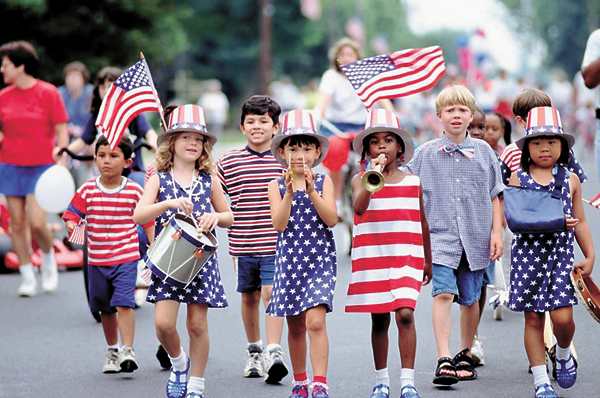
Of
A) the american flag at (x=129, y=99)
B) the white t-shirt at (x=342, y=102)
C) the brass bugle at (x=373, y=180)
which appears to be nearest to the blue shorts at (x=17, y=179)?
Answer: the white t-shirt at (x=342, y=102)

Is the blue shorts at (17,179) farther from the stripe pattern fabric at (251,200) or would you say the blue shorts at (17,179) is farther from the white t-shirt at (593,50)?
the white t-shirt at (593,50)

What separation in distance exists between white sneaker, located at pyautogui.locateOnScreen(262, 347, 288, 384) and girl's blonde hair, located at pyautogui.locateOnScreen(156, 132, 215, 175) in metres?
1.29

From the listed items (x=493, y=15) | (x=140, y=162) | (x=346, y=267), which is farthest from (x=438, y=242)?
(x=493, y=15)

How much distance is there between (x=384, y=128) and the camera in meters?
6.34

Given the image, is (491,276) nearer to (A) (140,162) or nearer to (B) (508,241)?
(B) (508,241)

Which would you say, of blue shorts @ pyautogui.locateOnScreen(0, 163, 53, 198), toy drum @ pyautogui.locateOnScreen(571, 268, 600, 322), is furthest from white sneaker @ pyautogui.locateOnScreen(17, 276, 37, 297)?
toy drum @ pyautogui.locateOnScreen(571, 268, 600, 322)

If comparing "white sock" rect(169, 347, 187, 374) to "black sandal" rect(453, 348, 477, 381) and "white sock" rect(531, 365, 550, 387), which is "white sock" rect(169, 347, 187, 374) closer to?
"black sandal" rect(453, 348, 477, 381)

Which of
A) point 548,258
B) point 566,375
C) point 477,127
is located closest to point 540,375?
point 566,375

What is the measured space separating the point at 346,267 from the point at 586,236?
618 cm

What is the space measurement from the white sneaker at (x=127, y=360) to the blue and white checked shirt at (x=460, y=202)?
7.05 ft

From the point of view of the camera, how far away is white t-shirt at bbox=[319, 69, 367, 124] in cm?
1234

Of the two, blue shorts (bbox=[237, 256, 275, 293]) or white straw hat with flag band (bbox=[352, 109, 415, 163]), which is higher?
white straw hat with flag band (bbox=[352, 109, 415, 163])

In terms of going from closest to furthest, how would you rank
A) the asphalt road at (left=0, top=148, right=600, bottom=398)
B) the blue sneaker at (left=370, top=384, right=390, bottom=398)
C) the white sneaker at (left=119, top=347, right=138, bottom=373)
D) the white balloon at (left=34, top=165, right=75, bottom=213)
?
the blue sneaker at (left=370, top=384, right=390, bottom=398)
the asphalt road at (left=0, top=148, right=600, bottom=398)
the white sneaker at (left=119, top=347, right=138, bottom=373)
the white balloon at (left=34, top=165, right=75, bottom=213)

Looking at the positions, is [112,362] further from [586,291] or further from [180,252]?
[586,291]
